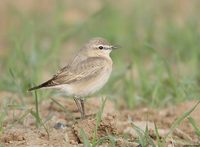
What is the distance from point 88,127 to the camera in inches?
283

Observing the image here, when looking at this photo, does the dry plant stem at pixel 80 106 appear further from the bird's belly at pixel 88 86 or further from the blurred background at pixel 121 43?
the blurred background at pixel 121 43

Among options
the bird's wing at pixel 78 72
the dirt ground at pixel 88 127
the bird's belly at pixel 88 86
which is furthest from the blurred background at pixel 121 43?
the bird's belly at pixel 88 86

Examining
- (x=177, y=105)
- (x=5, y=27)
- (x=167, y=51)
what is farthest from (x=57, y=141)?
(x=5, y=27)

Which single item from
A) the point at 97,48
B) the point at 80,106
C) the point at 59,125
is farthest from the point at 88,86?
the point at 97,48

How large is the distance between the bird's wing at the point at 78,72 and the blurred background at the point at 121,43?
20.5 inches

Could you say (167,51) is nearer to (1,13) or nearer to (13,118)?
(1,13)

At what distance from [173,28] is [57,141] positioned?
20.2ft

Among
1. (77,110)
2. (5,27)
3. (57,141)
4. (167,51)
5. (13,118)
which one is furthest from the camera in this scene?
(5,27)

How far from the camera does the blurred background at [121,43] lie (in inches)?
368

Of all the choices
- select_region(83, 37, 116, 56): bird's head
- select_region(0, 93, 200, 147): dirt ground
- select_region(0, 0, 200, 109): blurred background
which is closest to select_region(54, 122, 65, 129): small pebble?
select_region(0, 93, 200, 147): dirt ground

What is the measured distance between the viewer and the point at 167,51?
40.6 feet

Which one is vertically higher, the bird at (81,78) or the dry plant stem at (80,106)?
the bird at (81,78)

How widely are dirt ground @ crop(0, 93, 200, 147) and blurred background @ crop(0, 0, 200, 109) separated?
1.25 feet

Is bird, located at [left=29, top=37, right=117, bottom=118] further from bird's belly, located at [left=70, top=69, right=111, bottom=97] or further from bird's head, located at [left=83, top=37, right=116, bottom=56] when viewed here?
bird's head, located at [left=83, top=37, right=116, bottom=56]
